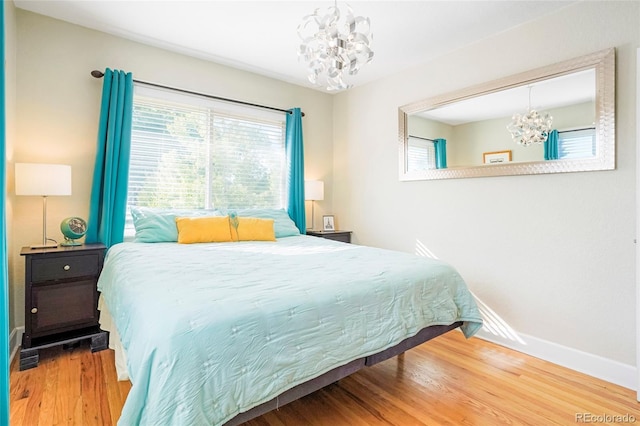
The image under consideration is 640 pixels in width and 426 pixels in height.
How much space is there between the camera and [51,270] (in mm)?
2408

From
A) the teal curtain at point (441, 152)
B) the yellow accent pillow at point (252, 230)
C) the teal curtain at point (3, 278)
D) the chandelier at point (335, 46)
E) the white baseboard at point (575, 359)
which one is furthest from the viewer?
the teal curtain at point (441, 152)

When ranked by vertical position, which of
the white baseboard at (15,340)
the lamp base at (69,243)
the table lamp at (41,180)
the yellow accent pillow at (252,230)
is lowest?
the white baseboard at (15,340)

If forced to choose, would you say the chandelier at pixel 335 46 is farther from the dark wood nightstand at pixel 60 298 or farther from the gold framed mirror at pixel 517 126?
the dark wood nightstand at pixel 60 298

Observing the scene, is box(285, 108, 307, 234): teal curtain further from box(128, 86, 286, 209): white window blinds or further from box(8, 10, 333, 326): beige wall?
box(8, 10, 333, 326): beige wall

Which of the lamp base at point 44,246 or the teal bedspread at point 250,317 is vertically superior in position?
the lamp base at point 44,246

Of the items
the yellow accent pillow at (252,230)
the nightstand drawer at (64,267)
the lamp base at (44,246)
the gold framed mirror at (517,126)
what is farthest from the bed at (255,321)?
the gold framed mirror at (517,126)

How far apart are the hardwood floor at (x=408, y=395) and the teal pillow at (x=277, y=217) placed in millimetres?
1643

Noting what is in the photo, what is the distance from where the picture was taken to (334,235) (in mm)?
4062

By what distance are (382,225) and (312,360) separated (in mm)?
2684

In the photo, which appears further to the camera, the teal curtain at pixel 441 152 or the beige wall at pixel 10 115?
the teal curtain at pixel 441 152

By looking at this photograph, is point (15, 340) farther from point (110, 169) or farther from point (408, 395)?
point (408, 395)

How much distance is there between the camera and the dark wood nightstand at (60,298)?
2.32 meters

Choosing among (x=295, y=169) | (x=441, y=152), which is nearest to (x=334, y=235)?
(x=295, y=169)

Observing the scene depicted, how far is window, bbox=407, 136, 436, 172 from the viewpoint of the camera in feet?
11.2
